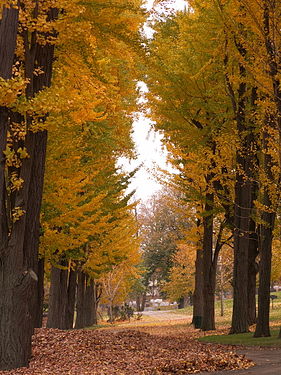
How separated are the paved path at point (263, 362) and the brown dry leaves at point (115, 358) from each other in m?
0.28

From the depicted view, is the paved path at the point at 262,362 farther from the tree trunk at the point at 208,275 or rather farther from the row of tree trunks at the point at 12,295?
the tree trunk at the point at 208,275

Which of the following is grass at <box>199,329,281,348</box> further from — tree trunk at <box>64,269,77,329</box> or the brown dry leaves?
tree trunk at <box>64,269,77,329</box>

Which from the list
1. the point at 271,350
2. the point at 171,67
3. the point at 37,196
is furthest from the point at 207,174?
the point at 37,196

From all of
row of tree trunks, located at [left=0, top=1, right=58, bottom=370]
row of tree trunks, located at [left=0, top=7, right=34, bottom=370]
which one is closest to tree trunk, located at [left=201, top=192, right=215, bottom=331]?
row of tree trunks, located at [left=0, top=1, right=58, bottom=370]

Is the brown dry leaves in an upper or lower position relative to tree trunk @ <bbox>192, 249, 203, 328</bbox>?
lower

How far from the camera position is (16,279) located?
8.10 metres

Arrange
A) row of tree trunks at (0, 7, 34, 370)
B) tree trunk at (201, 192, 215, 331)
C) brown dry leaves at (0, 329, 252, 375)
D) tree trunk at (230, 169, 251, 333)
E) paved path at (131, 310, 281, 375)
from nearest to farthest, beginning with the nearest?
paved path at (131, 310, 281, 375) → brown dry leaves at (0, 329, 252, 375) → row of tree trunks at (0, 7, 34, 370) → tree trunk at (230, 169, 251, 333) → tree trunk at (201, 192, 215, 331)

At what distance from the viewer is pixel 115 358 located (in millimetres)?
8820

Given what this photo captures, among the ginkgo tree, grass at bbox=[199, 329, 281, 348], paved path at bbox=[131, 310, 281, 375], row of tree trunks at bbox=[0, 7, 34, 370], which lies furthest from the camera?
grass at bbox=[199, 329, 281, 348]

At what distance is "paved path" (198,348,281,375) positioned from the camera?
24.2 feet

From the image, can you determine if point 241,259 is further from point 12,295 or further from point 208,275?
point 12,295

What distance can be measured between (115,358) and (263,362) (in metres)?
2.34

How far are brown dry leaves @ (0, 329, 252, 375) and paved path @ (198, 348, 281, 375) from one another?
28 centimetres

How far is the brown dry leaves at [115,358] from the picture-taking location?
7.68m
